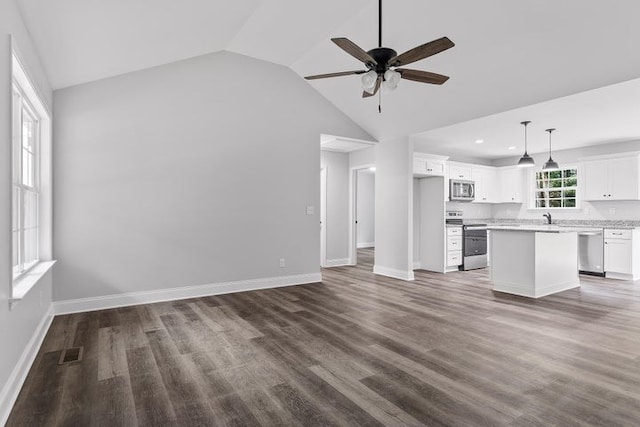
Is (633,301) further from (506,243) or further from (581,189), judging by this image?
(581,189)

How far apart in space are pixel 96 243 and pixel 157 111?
181 cm

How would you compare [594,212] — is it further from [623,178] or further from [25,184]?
[25,184]

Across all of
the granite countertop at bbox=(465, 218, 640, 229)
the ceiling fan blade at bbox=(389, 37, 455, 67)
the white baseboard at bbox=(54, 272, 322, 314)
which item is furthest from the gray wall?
the granite countertop at bbox=(465, 218, 640, 229)

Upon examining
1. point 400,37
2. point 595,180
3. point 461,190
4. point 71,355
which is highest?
point 400,37

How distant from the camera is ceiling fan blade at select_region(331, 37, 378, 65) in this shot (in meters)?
2.61

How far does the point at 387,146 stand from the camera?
259 inches

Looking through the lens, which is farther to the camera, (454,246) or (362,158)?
(362,158)

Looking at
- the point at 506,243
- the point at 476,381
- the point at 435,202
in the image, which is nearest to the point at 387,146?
the point at 435,202

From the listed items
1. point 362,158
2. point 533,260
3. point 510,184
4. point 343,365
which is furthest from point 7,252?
point 510,184

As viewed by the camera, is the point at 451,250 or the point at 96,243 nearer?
the point at 96,243

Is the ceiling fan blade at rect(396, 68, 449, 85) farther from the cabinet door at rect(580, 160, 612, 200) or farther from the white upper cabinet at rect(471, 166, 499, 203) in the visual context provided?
the cabinet door at rect(580, 160, 612, 200)

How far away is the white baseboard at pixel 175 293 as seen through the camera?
421 centimetres

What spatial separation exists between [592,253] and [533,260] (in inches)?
110

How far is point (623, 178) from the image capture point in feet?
21.3
